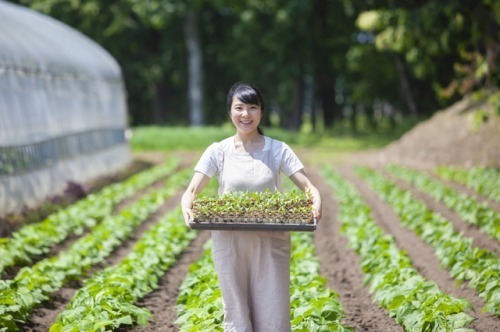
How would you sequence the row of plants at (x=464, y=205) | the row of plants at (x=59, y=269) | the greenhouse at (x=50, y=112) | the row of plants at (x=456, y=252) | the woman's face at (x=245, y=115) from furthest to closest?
the greenhouse at (x=50, y=112) < the row of plants at (x=464, y=205) < the row of plants at (x=456, y=252) < the row of plants at (x=59, y=269) < the woman's face at (x=245, y=115)

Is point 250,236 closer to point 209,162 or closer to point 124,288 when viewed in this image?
point 209,162

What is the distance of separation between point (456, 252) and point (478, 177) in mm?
8687

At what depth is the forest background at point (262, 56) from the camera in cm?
3328

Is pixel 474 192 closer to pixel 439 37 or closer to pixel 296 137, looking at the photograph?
pixel 439 37

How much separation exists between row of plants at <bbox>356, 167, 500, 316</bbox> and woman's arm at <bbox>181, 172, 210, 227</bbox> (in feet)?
9.13

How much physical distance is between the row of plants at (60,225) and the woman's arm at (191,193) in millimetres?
3614

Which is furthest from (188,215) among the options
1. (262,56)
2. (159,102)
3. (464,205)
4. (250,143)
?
(159,102)

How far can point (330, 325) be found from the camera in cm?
595

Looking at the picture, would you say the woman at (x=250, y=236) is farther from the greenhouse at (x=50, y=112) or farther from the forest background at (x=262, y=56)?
the forest background at (x=262, y=56)

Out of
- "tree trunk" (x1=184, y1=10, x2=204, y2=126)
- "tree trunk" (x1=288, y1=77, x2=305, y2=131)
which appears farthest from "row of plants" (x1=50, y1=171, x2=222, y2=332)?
"tree trunk" (x1=184, y1=10, x2=204, y2=126)

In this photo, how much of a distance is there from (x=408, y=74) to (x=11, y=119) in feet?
76.6

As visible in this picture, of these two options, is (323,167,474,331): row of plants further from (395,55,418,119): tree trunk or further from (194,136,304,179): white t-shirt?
(395,55,418,119): tree trunk

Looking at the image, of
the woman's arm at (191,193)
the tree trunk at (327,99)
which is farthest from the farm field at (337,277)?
the tree trunk at (327,99)

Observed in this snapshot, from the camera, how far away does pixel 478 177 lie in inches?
653
